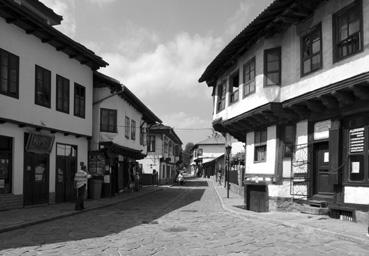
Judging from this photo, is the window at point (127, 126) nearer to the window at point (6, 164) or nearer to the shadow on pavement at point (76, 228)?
the shadow on pavement at point (76, 228)

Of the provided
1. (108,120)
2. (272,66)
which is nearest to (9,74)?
(272,66)

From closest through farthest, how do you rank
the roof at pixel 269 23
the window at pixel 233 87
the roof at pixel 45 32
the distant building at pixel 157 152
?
the roof at pixel 269 23
the roof at pixel 45 32
the window at pixel 233 87
the distant building at pixel 157 152

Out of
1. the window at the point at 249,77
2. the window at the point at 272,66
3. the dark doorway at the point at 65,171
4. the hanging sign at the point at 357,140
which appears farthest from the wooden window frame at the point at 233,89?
the dark doorway at the point at 65,171

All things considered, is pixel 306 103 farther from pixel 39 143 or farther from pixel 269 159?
pixel 39 143

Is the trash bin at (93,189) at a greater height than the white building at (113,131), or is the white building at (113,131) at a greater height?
the white building at (113,131)

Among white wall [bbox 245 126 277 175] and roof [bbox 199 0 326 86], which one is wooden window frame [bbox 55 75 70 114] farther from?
white wall [bbox 245 126 277 175]

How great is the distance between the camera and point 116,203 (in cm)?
2214

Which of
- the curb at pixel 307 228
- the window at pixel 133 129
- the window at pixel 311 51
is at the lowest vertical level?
the curb at pixel 307 228

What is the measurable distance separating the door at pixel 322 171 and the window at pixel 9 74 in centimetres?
1101

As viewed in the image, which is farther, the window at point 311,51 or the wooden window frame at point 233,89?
the wooden window frame at point 233,89

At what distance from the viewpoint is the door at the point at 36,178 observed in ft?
57.7

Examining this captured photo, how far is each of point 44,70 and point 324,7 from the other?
11.4 metres

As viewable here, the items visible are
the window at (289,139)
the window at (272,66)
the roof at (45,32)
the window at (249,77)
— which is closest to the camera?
the roof at (45,32)

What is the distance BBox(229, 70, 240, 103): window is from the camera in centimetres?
2080
